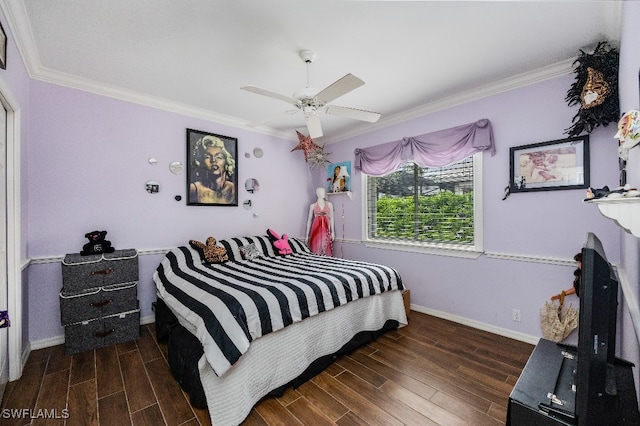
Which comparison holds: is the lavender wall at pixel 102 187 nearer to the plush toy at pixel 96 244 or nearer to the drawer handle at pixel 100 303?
the plush toy at pixel 96 244

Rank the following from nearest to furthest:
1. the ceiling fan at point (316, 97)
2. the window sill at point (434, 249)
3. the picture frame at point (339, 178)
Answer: the ceiling fan at point (316, 97) < the window sill at point (434, 249) < the picture frame at point (339, 178)

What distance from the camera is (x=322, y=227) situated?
4.32m

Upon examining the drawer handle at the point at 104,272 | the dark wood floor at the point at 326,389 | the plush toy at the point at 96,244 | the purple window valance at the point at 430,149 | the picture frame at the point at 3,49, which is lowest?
the dark wood floor at the point at 326,389

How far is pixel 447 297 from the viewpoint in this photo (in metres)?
3.17

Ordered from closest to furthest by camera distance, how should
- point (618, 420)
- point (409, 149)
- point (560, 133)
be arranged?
point (618, 420) → point (560, 133) → point (409, 149)

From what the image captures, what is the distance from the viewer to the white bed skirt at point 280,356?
1.62 meters

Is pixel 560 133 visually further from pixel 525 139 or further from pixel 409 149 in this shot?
pixel 409 149

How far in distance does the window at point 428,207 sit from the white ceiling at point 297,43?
2.97ft

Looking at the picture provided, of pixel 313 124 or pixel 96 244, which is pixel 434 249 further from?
pixel 96 244

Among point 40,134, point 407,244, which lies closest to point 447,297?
point 407,244

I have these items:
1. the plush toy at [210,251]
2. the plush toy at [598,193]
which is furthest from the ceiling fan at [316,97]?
the plush toy at [210,251]

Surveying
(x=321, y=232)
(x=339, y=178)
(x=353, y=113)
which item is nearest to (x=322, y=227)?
(x=321, y=232)

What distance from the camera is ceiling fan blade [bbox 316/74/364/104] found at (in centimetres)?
178

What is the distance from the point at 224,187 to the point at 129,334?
1940 mm
